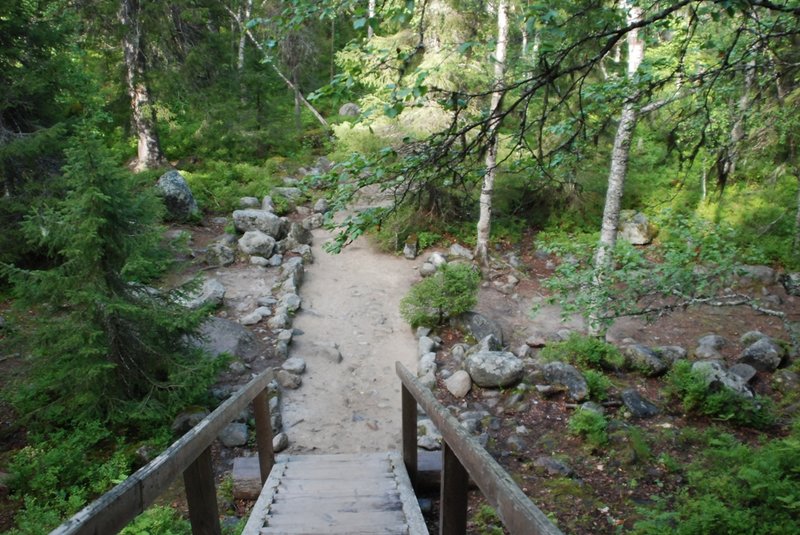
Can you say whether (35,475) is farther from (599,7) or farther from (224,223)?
(224,223)

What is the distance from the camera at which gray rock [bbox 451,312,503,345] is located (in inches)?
377

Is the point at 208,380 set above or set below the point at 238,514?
above

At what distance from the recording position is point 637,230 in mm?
14164

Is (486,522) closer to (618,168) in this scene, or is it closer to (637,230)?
(618,168)

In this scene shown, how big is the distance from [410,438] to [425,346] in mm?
4689

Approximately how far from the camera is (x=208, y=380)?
6.50 metres

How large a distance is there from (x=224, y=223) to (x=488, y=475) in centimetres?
1331

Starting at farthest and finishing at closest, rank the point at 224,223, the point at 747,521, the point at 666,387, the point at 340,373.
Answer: the point at 224,223 < the point at 340,373 < the point at 666,387 < the point at 747,521

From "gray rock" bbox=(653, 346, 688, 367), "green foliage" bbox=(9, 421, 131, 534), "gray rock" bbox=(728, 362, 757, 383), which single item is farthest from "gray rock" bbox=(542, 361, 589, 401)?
"green foliage" bbox=(9, 421, 131, 534)

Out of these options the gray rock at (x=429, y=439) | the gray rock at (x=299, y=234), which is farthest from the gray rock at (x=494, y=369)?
the gray rock at (x=299, y=234)

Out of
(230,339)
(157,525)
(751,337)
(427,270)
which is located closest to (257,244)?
(230,339)

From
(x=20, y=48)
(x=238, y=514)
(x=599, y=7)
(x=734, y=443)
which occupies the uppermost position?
(x=20, y=48)

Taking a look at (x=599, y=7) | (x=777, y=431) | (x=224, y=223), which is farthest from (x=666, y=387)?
(x=224, y=223)

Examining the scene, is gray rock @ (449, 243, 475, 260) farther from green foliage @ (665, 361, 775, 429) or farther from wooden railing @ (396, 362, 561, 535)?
wooden railing @ (396, 362, 561, 535)
